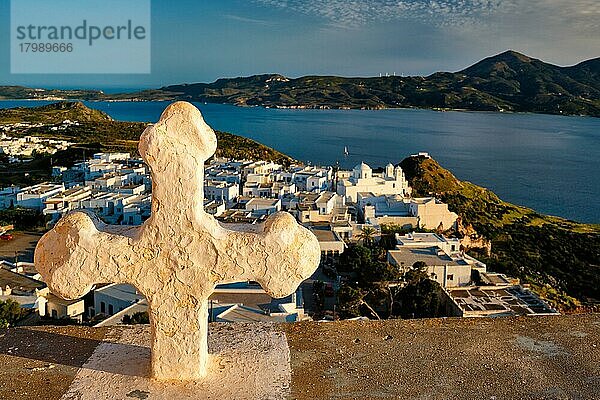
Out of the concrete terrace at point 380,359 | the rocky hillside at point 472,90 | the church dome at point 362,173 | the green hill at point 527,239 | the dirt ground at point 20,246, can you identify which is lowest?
the green hill at point 527,239

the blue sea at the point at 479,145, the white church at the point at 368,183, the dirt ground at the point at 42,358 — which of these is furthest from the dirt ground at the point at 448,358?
the blue sea at the point at 479,145

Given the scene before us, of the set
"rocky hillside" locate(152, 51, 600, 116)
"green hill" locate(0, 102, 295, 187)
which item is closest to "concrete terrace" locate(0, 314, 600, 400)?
"green hill" locate(0, 102, 295, 187)

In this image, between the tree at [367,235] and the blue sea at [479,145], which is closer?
the tree at [367,235]

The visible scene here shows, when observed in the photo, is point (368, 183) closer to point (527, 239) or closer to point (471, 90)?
point (527, 239)

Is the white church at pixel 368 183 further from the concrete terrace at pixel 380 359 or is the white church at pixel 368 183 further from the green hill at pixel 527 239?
the concrete terrace at pixel 380 359

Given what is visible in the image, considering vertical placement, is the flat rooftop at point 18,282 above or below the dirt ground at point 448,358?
below

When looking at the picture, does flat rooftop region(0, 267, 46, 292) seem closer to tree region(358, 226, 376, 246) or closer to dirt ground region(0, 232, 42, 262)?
dirt ground region(0, 232, 42, 262)

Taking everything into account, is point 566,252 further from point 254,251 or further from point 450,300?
point 254,251

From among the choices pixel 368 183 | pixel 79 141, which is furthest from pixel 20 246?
pixel 79 141

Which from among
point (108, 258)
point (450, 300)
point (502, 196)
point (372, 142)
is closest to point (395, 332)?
point (108, 258)
